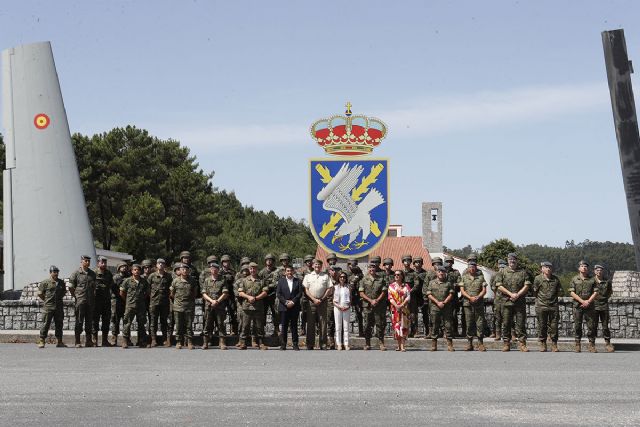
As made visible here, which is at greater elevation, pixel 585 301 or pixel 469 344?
pixel 585 301

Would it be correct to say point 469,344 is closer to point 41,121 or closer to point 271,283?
point 271,283

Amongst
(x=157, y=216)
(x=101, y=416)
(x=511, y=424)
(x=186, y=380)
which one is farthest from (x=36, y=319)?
(x=157, y=216)

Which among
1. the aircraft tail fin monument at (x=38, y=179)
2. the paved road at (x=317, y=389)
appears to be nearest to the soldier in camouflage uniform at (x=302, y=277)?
the paved road at (x=317, y=389)

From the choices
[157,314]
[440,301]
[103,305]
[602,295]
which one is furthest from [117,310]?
[602,295]

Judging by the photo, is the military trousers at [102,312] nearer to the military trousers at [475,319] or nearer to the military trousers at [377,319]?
the military trousers at [377,319]

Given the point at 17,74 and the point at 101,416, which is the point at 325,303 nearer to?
the point at 101,416

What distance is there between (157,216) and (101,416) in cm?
5490

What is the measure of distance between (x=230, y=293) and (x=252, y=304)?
1.16 metres

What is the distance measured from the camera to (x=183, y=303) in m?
17.9

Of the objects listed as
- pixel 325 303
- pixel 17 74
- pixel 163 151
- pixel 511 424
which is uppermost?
pixel 163 151

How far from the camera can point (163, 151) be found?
235 ft

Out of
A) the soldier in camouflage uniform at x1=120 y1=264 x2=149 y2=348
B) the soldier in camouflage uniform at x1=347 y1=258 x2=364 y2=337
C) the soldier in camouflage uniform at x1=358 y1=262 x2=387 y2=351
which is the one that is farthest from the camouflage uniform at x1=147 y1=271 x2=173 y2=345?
the soldier in camouflage uniform at x1=358 y1=262 x2=387 y2=351

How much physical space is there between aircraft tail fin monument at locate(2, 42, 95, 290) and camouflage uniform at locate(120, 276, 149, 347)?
678 centimetres

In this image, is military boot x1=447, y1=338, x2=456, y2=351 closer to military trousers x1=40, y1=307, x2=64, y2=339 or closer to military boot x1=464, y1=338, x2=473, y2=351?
military boot x1=464, y1=338, x2=473, y2=351
